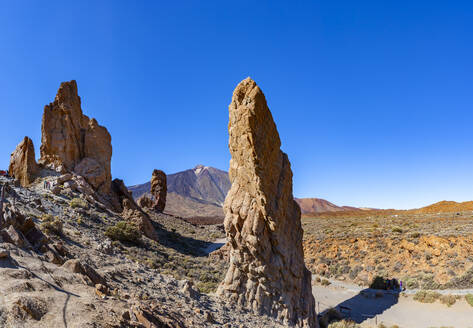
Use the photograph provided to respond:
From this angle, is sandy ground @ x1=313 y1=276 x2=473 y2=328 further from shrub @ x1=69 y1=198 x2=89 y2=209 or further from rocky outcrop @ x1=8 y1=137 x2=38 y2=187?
rocky outcrop @ x1=8 y1=137 x2=38 y2=187

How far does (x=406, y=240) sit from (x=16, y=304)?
25.7 meters

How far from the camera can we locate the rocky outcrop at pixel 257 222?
952cm

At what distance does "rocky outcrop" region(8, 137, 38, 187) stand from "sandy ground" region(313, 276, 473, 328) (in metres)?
21.1

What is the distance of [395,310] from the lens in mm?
15227

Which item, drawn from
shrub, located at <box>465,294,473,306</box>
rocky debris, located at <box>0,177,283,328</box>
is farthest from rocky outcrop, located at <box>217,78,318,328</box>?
shrub, located at <box>465,294,473,306</box>

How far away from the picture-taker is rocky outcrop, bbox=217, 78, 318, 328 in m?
9.52

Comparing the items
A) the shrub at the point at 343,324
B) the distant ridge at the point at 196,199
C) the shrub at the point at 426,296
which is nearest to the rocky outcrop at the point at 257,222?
the shrub at the point at 343,324

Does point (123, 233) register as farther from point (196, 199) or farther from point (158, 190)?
point (196, 199)

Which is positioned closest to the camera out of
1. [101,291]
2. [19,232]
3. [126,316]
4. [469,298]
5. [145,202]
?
[126,316]

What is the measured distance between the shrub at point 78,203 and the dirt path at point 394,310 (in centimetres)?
1511

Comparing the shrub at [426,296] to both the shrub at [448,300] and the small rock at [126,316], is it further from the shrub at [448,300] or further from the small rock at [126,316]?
the small rock at [126,316]

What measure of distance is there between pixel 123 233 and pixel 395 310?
51.9 feet

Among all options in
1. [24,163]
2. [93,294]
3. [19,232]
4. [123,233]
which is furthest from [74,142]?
[93,294]

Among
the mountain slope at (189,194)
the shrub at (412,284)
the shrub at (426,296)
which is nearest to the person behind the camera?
the shrub at (426,296)
